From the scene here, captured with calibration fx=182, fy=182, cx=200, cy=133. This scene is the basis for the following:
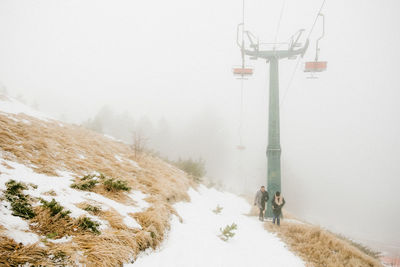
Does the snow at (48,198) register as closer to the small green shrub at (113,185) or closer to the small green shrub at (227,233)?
the small green shrub at (113,185)

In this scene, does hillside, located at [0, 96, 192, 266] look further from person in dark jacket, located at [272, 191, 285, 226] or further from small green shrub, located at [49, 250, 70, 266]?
person in dark jacket, located at [272, 191, 285, 226]

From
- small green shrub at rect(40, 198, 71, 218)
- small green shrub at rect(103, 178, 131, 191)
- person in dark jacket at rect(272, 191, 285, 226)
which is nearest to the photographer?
small green shrub at rect(40, 198, 71, 218)

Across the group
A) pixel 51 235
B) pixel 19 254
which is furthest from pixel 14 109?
pixel 19 254

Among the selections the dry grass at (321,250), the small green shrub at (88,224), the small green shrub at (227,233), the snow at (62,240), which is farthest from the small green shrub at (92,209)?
the dry grass at (321,250)

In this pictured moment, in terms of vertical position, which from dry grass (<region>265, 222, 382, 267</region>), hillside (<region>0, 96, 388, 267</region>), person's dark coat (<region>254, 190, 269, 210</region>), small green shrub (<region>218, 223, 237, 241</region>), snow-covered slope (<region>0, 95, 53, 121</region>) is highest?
snow-covered slope (<region>0, 95, 53, 121</region>)

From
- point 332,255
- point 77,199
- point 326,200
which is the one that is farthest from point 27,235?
point 326,200

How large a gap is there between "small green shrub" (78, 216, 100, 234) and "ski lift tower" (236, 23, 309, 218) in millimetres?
8671

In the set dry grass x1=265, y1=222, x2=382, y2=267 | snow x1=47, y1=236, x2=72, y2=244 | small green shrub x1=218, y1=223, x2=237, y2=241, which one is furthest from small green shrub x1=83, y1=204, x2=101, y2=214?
dry grass x1=265, y1=222, x2=382, y2=267

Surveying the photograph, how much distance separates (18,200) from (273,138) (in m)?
10.6

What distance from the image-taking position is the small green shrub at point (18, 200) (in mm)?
2384

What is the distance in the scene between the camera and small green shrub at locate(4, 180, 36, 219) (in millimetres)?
2384

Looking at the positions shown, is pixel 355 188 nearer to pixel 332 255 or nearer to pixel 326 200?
pixel 326 200

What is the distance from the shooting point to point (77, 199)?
11.0 ft

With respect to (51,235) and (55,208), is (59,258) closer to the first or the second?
(51,235)
